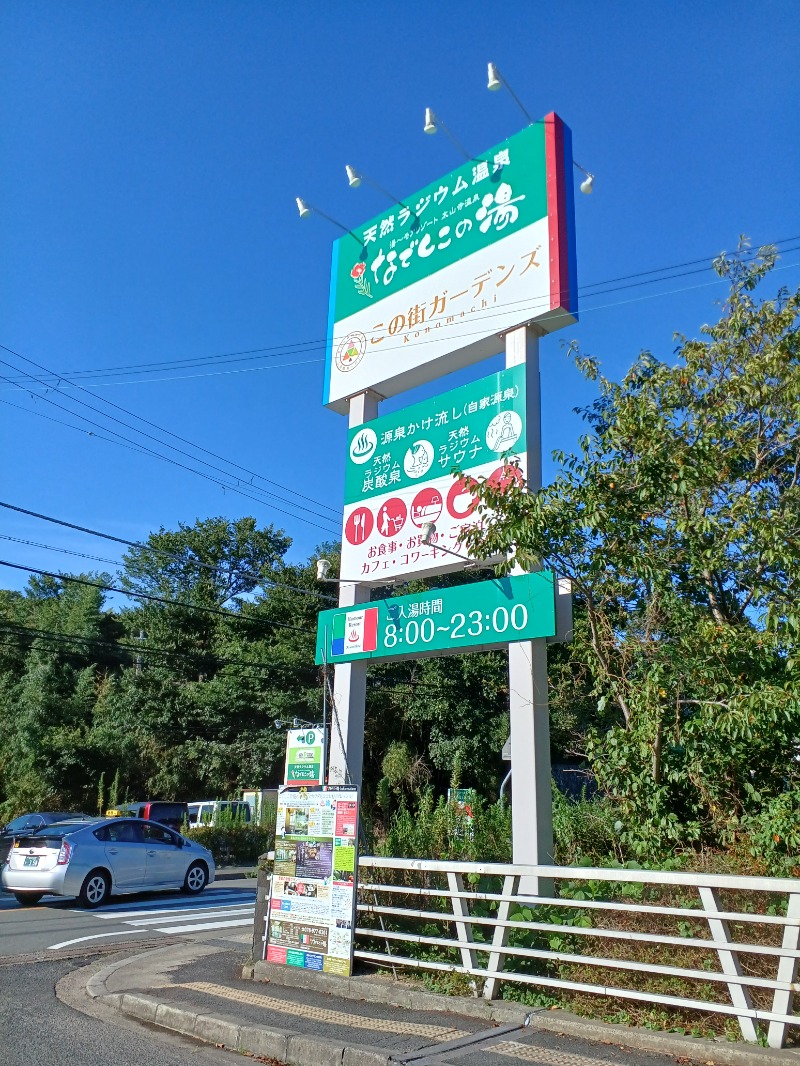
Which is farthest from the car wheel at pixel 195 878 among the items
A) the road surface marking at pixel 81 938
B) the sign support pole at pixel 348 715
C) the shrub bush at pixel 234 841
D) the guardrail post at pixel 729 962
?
the guardrail post at pixel 729 962

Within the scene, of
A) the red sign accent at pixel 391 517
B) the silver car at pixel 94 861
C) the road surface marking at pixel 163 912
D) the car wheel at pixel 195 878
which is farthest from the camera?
the car wheel at pixel 195 878

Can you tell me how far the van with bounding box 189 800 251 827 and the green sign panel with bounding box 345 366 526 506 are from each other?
17.8m

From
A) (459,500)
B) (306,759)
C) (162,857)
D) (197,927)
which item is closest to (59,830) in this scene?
(162,857)

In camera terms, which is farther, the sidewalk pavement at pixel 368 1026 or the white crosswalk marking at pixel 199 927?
the white crosswalk marking at pixel 199 927

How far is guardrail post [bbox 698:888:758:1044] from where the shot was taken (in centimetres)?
497

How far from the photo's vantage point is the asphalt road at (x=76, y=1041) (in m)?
5.52

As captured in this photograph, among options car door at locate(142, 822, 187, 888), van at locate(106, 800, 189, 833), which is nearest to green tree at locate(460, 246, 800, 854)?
car door at locate(142, 822, 187, 888)

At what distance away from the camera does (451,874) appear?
6.80 metres

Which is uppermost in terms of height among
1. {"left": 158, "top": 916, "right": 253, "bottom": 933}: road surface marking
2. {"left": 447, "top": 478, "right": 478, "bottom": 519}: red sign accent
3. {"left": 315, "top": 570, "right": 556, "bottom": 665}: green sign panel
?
{"left": 447, "top": 478, "right": 478, "bottom": 519}: red sign accent

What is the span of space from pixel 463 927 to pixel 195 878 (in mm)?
11417

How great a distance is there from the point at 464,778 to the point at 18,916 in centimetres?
2153

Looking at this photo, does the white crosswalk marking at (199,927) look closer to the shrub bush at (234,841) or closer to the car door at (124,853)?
the car door at (124,853)

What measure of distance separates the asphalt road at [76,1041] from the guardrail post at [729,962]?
3349mm

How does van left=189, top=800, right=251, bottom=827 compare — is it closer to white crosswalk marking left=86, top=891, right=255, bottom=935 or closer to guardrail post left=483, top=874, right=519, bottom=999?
white crosswalk marking left=86, top=891, right=255, bottom=935
